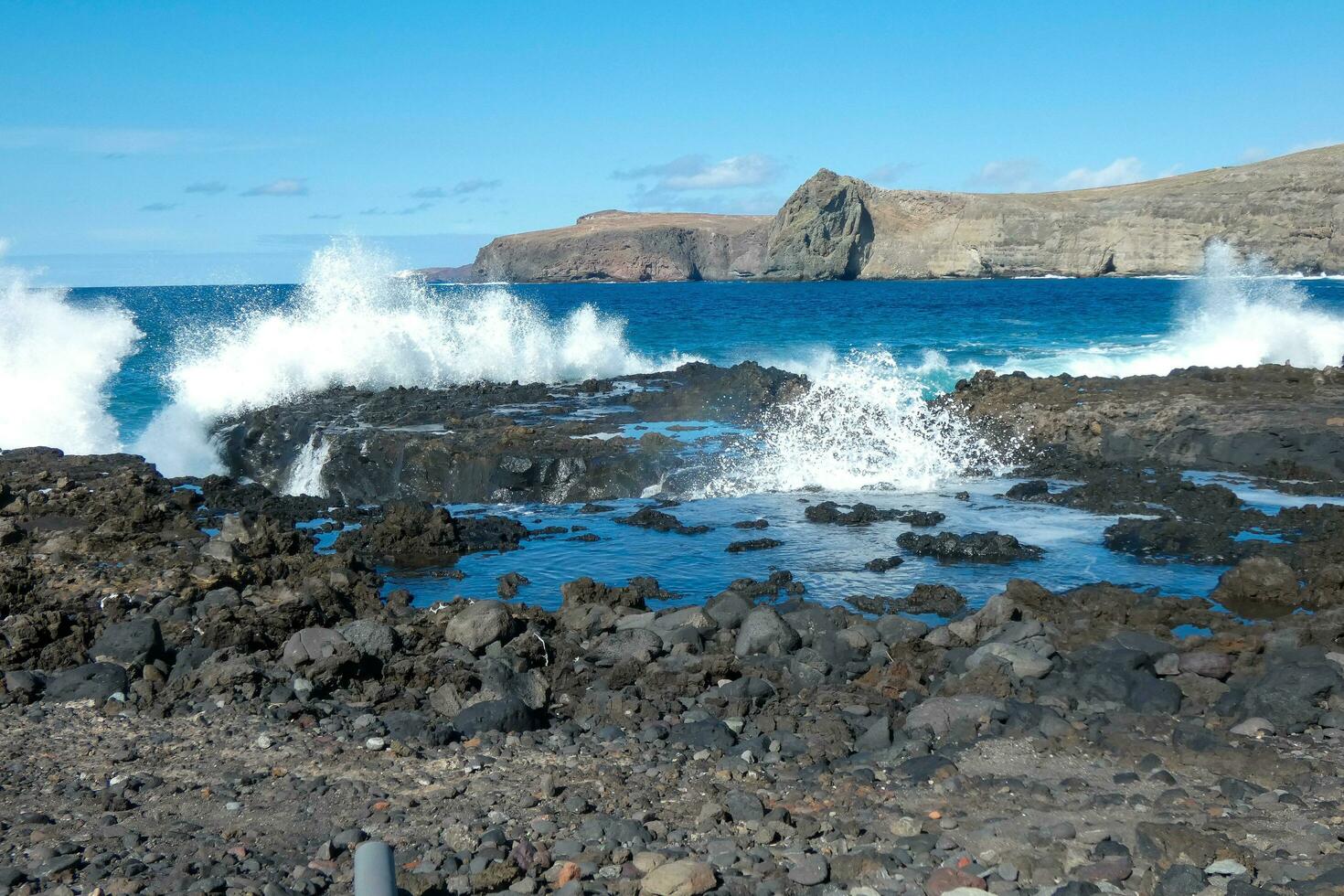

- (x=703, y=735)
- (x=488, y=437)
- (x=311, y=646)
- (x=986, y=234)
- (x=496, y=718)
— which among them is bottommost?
(x=703, y=735)

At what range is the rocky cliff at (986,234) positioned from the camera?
271ft

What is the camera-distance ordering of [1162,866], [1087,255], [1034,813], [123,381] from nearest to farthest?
1. [1162,866]
2. [1034,813]
3. [123,381]
4. [1087,255]

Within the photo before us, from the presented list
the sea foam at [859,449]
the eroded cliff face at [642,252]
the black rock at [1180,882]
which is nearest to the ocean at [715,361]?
the sea foam at [859,449]

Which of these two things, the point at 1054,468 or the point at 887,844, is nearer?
the point at 887,844

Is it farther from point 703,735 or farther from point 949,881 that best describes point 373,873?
point 703,735

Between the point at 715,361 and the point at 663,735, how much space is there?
29426 mm

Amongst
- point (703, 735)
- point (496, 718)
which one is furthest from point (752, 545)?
point (496, 718)

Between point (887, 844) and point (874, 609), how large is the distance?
470 cm

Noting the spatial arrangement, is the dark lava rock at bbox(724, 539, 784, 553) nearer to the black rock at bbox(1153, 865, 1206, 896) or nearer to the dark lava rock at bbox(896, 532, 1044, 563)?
the dark lava rock at bbox(896, 532, 1044, 563)

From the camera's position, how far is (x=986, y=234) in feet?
336

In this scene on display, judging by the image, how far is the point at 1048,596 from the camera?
9.40m

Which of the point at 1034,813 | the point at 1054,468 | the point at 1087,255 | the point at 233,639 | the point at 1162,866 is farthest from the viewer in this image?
the point at 1087,255

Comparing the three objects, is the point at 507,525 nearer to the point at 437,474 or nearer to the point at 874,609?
the point at 437,474

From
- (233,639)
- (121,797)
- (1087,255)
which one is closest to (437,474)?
(233,639)
